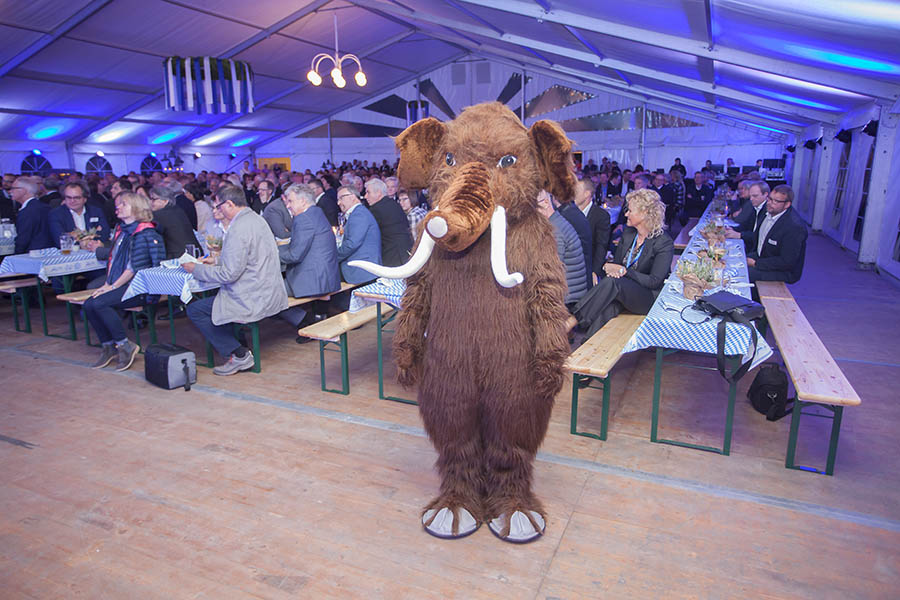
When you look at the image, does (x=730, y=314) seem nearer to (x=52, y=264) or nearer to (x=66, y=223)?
(x=52, y=264)

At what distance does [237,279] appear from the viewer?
4082mm

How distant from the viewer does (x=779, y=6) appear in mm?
4348

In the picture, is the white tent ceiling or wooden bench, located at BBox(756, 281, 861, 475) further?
the white tent ceiling

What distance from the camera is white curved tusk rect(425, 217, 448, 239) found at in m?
1.76

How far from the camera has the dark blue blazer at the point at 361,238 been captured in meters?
4.97

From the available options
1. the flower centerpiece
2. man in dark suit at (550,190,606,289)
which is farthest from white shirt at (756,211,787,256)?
the flower centerpiece

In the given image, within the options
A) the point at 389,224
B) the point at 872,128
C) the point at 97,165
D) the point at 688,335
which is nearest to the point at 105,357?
the point at 389,224

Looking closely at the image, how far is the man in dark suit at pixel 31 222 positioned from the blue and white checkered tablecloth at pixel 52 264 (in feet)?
1.48

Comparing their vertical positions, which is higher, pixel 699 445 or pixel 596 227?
pixel 596 227

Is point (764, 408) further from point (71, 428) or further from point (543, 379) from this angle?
point (71, 428)

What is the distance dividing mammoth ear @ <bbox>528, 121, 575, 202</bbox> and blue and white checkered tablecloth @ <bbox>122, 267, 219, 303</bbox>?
9.38 ft

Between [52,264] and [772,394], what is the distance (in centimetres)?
569

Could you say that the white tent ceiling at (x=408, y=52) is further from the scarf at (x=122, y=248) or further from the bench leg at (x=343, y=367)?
the scarf at (x=122, y=248)

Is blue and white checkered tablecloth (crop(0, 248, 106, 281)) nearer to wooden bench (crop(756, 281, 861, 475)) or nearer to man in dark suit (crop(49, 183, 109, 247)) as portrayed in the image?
man in dark suit (crop(49, 183, 109, 247))
